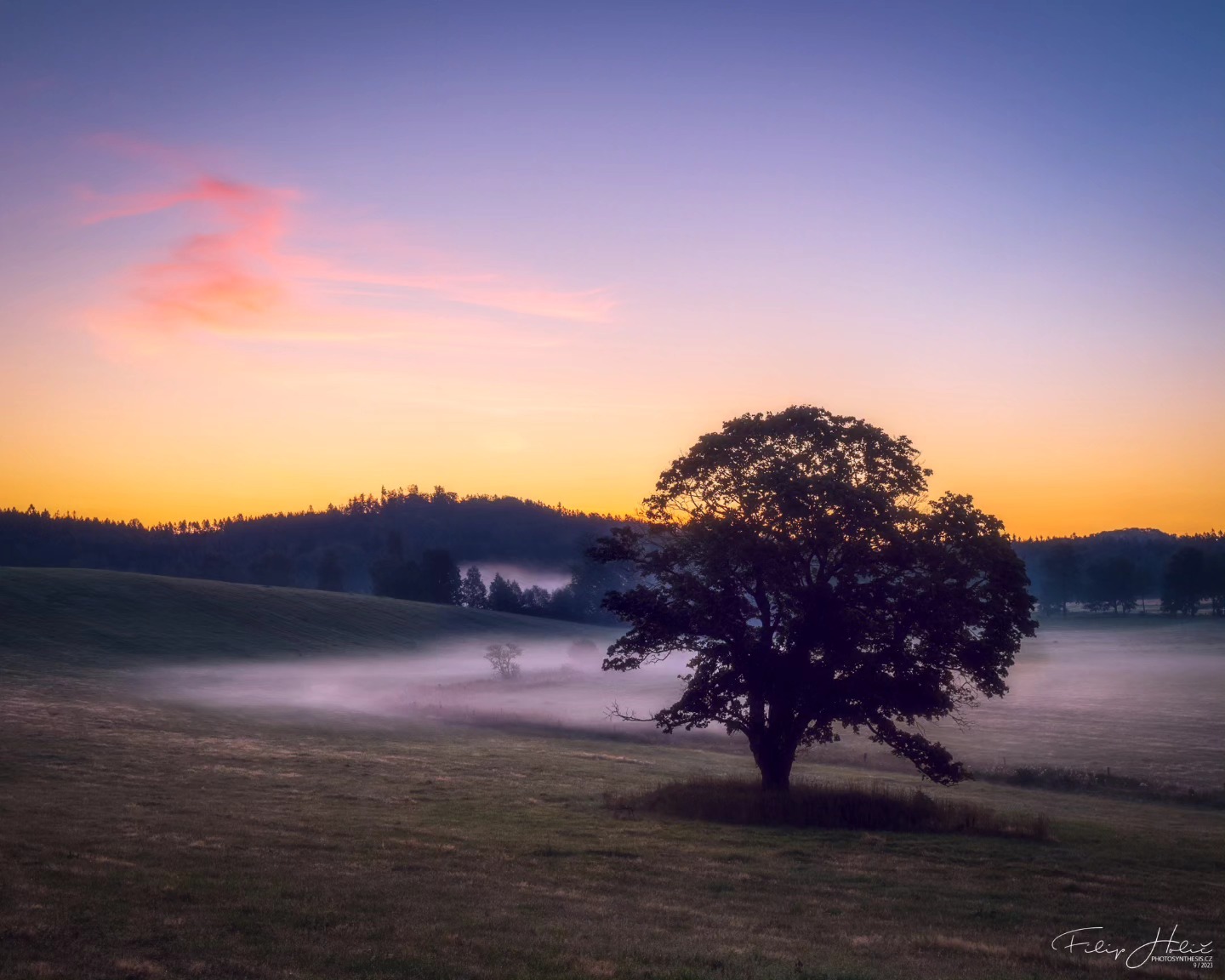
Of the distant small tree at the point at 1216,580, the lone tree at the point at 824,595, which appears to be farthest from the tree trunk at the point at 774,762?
the distant small tree at the point at 1216,580

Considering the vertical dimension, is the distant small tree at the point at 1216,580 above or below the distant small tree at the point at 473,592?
above

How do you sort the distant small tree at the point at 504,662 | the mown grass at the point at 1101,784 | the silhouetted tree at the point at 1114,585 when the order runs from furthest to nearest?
the silhouetted tree at the point at 1114,585, the distant small tree at the point at 504,662, the mown grass at the point at 1101,784

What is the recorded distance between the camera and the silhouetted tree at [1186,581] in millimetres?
167750

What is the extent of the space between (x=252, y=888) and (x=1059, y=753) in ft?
162

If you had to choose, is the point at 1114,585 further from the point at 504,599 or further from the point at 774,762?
the point at 774,762

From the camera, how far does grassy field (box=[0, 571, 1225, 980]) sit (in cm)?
1269

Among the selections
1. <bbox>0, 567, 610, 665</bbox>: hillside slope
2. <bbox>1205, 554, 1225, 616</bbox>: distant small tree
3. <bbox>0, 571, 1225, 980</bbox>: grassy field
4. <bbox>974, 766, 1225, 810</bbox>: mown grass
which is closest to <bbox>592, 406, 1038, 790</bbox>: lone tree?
<bbox>0, 571, 1225, 980</bbox>: grassy field

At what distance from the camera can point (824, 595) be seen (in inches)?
1200

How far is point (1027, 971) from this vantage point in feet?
42.5

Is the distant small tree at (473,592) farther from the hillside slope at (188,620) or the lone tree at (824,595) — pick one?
the lone tree at (824,595)

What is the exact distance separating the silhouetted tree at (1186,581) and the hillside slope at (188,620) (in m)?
114

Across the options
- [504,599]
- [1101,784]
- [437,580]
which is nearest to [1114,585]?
[504,599]

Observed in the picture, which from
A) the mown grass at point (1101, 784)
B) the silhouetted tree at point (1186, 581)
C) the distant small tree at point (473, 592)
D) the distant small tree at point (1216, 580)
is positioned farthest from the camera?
the distant small tree at point (473, 592)

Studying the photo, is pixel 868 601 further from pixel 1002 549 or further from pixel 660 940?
pixel 660 940
